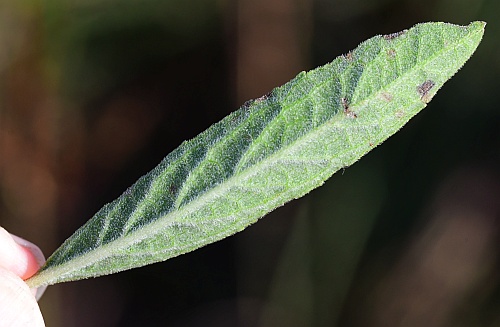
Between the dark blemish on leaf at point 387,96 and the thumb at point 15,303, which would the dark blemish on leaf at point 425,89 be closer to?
the dark blemish on leaf at point 387,96

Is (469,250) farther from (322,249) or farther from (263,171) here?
(263,171)

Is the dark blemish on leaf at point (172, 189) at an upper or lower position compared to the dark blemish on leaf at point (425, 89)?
lower

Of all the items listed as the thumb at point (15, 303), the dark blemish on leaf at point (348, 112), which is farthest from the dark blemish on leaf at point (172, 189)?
the thumb at point (15, 303)

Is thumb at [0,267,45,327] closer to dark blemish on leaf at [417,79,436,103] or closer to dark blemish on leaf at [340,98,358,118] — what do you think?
dark blemish on leaf at [340,98,358,118]

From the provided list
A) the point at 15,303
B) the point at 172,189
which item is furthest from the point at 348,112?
the point at 15,303

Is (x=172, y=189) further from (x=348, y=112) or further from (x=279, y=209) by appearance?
(x=279, y=209)

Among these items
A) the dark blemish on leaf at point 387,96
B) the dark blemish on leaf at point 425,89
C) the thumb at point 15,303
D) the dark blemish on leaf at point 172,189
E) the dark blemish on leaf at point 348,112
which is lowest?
the thumb at point 15,303

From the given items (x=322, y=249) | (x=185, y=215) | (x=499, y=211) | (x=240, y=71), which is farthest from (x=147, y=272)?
(x=499, y=211)
